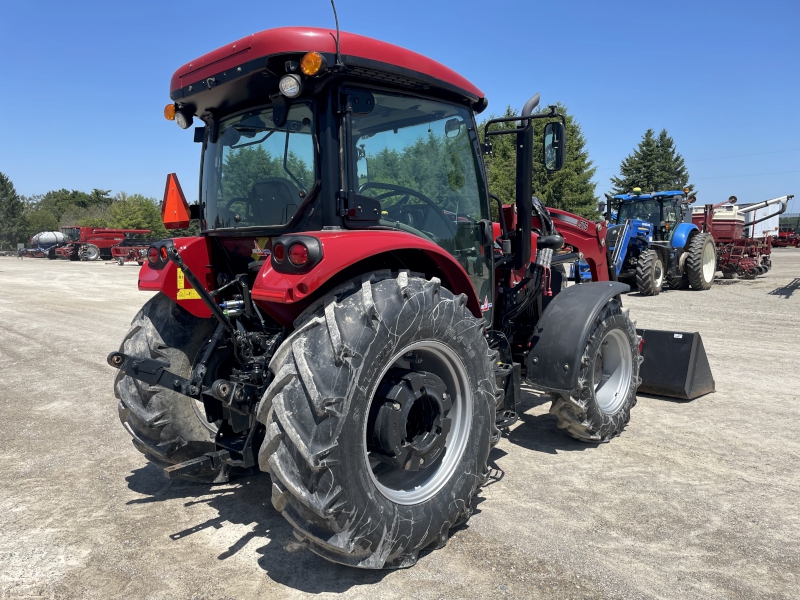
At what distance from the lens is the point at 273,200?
3.29 meters

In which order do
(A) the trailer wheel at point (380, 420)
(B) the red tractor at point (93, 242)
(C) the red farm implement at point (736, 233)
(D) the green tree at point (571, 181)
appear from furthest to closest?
(B) the red tractor at point (93, 242) < (D) the green tree at point (571, 181) < (C) the red farm implement at point (736, 233) < (A) the trailer wheel at point (380, 420)

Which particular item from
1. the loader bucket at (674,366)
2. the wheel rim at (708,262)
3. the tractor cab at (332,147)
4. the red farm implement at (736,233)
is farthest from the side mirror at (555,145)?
the red farm implement at (736,233)

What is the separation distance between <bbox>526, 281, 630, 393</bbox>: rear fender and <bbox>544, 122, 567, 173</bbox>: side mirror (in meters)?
1.01

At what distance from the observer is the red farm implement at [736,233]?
18344 millimetres

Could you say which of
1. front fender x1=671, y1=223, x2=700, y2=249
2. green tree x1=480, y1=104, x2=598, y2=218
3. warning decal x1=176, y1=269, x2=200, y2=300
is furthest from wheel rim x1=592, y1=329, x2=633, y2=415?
green tree x1=480, y1=104, x2=598, y2=218

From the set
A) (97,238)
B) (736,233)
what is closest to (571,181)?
(736,233)

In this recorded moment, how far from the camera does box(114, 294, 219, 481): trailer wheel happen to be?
11.6ft

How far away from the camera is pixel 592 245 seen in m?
5.65

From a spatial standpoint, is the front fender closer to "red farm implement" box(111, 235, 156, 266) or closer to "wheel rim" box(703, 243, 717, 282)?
"wheel rim" box(703, 243, 717, 282)

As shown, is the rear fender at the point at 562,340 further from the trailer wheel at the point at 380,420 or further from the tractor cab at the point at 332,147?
the trailer wheel at the point at 380,420

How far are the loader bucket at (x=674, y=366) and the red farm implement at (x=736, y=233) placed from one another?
14.1 m

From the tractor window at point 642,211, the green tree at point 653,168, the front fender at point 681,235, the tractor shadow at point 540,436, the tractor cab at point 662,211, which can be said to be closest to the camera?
the tractor shadow at point 540,436

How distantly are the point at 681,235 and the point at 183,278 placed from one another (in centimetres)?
1524

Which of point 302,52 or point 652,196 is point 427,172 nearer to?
point 302,52
